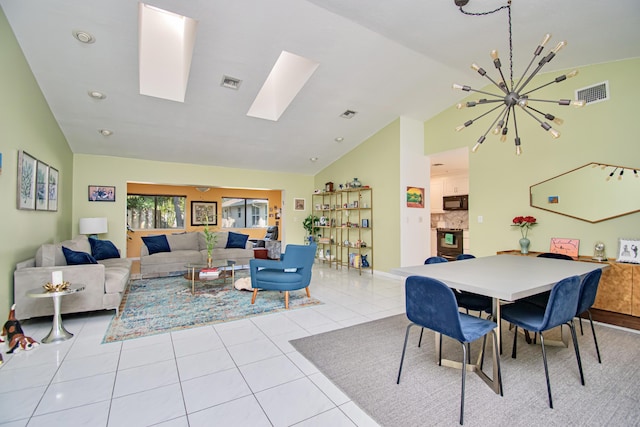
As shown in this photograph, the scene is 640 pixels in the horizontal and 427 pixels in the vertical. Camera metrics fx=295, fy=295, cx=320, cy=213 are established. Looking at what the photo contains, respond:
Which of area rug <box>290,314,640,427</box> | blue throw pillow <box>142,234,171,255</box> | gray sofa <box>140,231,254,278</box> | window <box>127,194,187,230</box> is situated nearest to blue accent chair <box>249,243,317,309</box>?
area rug <box>290,314,640,427</box>

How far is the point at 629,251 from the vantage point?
3.44 metres

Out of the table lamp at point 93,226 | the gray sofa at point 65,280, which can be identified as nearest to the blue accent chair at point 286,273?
the gray sofa at point 65,280

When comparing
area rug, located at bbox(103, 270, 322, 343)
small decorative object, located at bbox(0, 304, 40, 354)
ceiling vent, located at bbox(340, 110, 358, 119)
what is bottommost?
area rug, located at bbox(103, 270, 322, 343)

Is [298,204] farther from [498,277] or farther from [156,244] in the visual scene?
[498,277]

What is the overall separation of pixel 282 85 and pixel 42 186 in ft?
12.4

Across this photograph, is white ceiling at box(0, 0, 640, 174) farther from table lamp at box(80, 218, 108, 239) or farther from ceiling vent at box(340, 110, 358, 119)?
table lamp at box(80, 218, 108, 239)

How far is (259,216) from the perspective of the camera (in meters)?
11.1

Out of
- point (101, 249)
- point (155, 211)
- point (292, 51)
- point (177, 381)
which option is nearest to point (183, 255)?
point (101, 249)

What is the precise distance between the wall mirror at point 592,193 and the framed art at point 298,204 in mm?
5558

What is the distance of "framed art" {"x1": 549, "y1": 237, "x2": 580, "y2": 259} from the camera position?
Result: 3.93 meters

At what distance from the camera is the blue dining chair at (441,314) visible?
1882 mm

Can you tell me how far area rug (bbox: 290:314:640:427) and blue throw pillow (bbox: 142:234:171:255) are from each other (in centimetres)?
469

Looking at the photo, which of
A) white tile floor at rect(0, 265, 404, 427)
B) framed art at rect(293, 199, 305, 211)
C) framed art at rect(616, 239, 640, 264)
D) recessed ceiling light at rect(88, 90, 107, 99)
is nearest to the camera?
white tile floor at rect(0, 265, 404, 427)

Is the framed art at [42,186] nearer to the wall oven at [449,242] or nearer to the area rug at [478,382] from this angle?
the area rug at [478,382]
